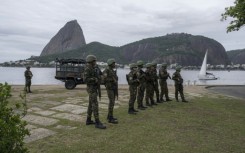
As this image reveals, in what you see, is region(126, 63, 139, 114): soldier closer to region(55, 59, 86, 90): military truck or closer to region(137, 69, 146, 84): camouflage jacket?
region(137, 69, 146, 84): camouflage jacket

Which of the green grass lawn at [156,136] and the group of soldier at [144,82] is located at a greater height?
the group of soldier at [144,82]

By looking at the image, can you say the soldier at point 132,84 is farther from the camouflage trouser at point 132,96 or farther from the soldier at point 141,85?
the soldier at point 141,85

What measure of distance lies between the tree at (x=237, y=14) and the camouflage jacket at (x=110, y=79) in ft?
27.6

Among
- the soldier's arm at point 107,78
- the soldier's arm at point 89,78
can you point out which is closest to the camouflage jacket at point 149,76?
the soldier's arm at point 107,78

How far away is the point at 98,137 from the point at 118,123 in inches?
76.7

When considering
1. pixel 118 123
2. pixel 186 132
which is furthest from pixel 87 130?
pixel 186 132

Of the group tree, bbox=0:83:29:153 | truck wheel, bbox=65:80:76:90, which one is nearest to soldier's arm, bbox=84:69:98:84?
tree, bbox=0:83:29:153

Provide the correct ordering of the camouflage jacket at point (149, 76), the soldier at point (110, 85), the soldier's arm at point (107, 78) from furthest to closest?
1. the camouflage jacket at point (149, 76)
2. the soldier's arm at point (107, 78)
3. the soldier at point (110, 85)

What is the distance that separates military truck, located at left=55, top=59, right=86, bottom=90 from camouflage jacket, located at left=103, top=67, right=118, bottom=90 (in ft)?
38.8

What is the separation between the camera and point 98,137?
8.23 m

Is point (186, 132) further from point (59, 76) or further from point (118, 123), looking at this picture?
point (59, 76)

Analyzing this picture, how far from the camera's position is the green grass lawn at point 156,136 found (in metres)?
7.30

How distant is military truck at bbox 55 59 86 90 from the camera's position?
22078 mm

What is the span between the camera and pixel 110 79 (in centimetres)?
1027
